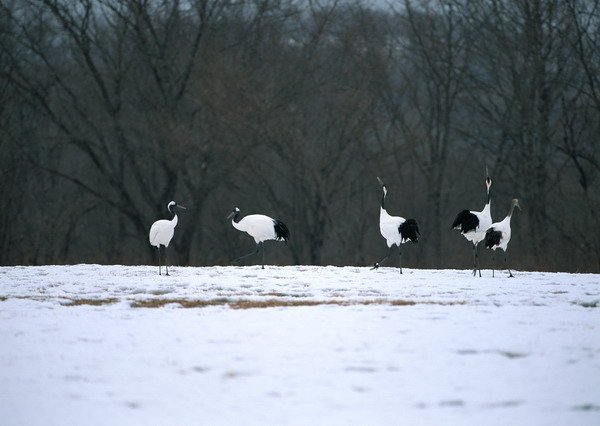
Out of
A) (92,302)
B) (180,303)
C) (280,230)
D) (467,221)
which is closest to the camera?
(180,303)

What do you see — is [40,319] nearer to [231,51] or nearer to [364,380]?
[364,380]

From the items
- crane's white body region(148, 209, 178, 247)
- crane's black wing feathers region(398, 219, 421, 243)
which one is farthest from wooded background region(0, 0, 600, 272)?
crane's white body region(148, 209, 178, 247)

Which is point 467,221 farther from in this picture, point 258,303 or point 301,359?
point 301,359

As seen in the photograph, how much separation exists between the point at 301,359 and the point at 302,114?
82.9 ft

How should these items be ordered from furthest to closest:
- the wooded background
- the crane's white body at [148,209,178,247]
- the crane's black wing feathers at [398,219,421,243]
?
1. the wooded background
2. the crane's black wing feathers at [398,219,421,243]
3. the crane's white body at [148,209,178,247]

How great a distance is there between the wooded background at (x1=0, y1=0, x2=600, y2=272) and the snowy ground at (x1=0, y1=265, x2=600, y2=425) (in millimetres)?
16825

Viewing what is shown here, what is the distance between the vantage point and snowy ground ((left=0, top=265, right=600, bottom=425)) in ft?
23.7

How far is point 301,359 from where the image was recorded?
8.82m

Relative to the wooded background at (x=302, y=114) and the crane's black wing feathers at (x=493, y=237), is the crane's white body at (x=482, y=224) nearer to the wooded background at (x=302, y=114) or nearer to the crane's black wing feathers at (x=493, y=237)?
the crane's black wing feathers at (x=493, y=237)

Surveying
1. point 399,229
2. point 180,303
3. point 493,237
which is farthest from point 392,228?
point 180,303

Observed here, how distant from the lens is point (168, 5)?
33906mm

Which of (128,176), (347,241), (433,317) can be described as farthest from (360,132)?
(433,317)

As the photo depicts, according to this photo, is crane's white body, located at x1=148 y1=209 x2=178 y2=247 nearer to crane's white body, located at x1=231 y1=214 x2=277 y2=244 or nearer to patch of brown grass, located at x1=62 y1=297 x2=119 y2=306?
crane's white body, located at x1=231 y1=214 x2=277 y2=244

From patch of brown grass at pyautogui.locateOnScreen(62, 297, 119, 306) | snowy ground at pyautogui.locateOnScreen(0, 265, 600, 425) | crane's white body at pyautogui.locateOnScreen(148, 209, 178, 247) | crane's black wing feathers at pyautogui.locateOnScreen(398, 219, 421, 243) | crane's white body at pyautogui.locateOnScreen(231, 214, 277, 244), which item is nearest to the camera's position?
snowy ground at pyautogui.locateOnScreen(0, 265, 600, 425)
